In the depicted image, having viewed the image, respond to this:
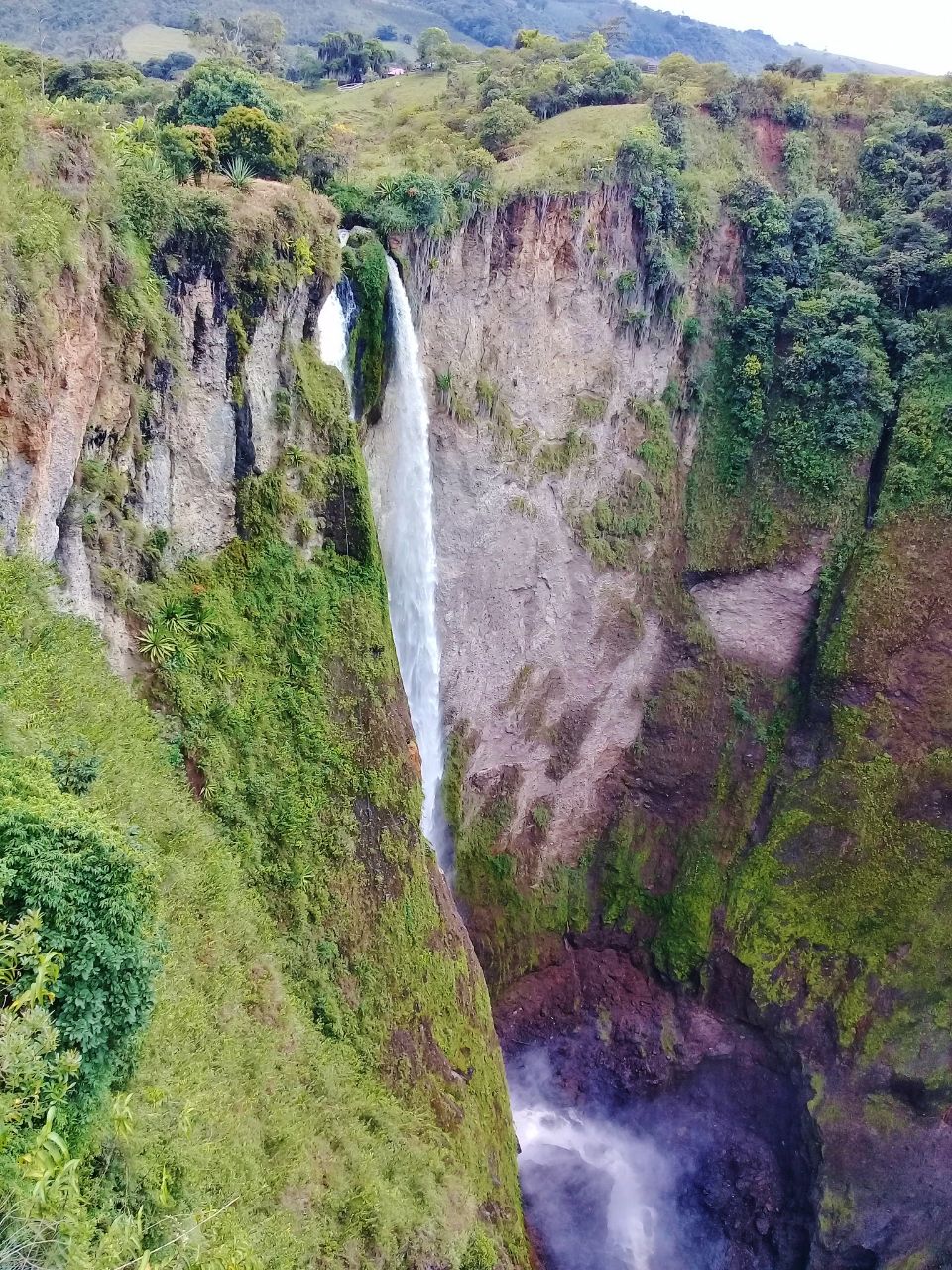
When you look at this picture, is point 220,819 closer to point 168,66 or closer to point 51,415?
point 51,415

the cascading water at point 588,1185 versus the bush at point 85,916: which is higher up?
the bush at point 85,916

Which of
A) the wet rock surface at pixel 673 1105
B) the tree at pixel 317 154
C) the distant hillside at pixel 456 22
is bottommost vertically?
the wet rock surface at pixel 673 1105

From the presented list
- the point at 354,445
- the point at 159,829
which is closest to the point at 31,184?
the point at 354,445

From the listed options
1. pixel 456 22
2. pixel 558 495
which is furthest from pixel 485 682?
pixel 456 22

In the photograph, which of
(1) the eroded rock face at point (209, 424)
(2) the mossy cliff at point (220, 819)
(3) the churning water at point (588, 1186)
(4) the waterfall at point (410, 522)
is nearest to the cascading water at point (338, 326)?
(2) the mossy cliff at point (220, 819)

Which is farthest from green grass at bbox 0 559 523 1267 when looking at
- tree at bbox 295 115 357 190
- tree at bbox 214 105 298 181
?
tree at bbox 295 115 357 190

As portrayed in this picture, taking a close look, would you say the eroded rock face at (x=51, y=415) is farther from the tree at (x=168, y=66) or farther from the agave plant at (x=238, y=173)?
the tree at (x=168, y=66)
